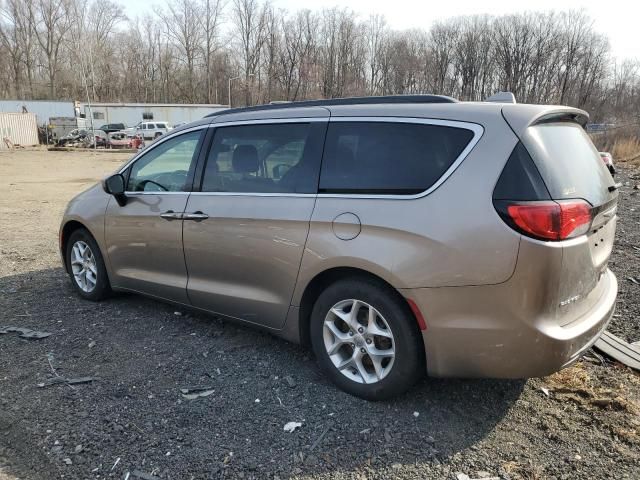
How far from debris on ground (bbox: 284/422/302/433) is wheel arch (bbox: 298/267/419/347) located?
2.16ft

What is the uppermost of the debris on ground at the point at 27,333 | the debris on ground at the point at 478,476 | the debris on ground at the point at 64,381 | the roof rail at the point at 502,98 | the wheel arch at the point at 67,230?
the roof rail at the point at 502,98

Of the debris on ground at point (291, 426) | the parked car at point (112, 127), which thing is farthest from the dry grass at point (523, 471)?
the parked car at point (112, 127)

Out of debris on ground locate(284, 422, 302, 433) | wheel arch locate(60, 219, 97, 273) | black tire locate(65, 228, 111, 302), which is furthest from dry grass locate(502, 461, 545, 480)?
wheel arch locate(60, 219, 97, 273)

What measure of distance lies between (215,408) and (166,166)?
7.46 ft

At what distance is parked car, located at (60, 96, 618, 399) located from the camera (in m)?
2.70

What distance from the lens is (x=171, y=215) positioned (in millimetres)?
4199

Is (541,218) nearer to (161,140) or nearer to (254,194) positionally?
(254,194)

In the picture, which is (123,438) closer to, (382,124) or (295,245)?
(295,245)

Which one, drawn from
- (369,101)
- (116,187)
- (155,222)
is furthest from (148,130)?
(369,101)

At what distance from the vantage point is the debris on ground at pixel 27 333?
4.29 metres

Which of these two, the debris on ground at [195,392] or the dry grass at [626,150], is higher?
the dry grass at [626,150]

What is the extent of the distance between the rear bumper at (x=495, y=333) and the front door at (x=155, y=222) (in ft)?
7.09

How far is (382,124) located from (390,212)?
24.3 inches

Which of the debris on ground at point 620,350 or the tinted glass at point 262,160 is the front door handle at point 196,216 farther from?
the debris on ground at point 620,350
